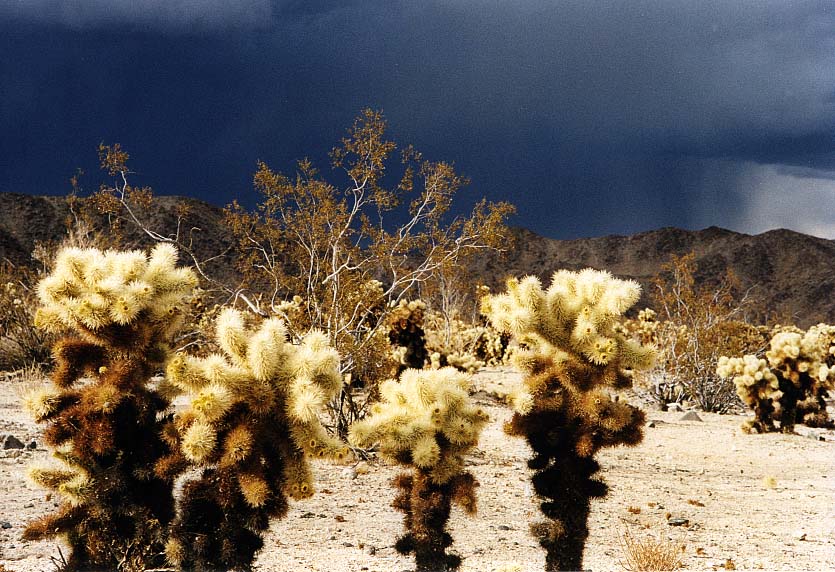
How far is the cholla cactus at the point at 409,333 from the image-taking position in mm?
13867

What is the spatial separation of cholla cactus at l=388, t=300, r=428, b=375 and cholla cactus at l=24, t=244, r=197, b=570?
9442mm

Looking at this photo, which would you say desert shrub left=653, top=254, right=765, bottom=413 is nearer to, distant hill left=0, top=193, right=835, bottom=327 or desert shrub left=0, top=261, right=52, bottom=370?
desert shrub left=0, top=261, right=52, bottom=370

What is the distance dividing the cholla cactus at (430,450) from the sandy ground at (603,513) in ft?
1.78

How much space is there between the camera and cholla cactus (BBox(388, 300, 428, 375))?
546 inches

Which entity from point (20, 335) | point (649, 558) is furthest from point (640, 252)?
point (649, 558)

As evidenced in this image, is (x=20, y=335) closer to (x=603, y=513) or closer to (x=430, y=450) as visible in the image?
(x=603, y=513)

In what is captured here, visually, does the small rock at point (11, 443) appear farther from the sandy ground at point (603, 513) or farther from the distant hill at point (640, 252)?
the distant hill at point (640, 252)

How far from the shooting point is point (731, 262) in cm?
4881

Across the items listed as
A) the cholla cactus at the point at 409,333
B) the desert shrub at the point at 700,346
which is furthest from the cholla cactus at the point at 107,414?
the desert shrub at the point at 700,346

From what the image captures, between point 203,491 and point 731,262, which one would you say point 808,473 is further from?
point 731,262

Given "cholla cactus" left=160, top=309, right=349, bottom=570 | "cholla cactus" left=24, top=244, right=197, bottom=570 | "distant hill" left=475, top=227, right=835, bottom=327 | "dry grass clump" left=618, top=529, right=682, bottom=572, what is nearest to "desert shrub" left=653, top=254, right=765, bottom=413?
"dry grass clump" left=618, top=529, right=682, bottom=572

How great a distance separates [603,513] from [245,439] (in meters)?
3.92

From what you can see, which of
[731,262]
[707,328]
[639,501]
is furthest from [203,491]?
[731,262]

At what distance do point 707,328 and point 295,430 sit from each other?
12916 mm
